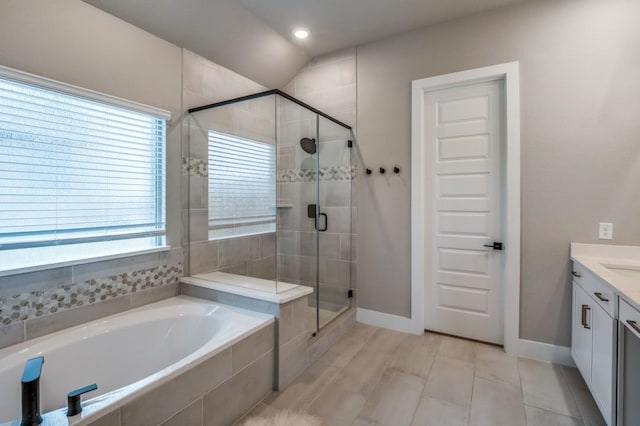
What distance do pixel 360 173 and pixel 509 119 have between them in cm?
133

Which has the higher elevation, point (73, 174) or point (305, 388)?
point (73, 174)

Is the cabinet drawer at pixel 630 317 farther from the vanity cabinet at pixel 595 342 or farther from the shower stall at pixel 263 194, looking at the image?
the shower stall at pixel 263 194

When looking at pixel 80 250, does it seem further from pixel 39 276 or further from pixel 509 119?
pixel 509 119

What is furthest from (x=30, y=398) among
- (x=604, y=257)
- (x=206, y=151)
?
(x=604, y=257)

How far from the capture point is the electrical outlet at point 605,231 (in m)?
2.15

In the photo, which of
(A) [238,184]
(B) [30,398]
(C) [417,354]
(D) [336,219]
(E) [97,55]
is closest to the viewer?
(B) [30,398]

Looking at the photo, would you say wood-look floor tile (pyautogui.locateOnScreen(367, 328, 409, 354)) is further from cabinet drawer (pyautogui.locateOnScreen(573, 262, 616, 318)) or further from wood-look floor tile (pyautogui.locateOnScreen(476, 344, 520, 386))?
cabinet drawer (pyautogui.locateOnScreen(573, 262, 616, 318))

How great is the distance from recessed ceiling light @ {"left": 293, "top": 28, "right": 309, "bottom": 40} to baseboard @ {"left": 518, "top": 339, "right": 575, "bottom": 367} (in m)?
3.25

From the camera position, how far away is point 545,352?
2.36 metres

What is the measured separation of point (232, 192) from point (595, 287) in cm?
264

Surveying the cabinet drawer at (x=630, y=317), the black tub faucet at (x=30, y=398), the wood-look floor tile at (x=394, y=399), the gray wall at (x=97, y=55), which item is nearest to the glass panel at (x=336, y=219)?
the wood-look floor tile at (x=394, y=399)

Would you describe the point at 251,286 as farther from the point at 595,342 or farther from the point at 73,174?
the point at 595,342

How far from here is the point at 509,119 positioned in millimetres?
2402

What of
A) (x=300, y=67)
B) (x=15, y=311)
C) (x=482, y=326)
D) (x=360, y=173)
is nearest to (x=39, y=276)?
(x=15, y=311)
